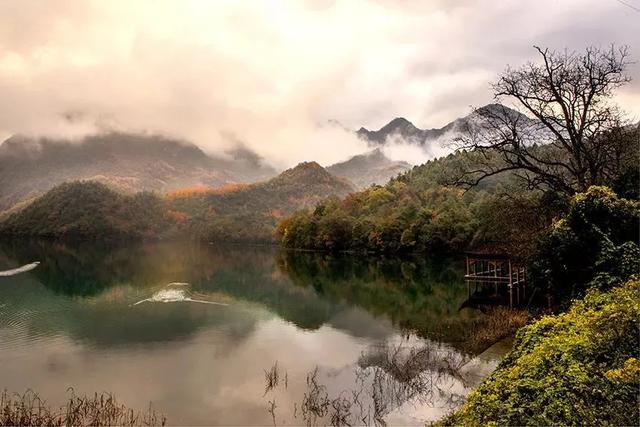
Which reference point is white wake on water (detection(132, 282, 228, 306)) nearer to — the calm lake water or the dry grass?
the calm lake water

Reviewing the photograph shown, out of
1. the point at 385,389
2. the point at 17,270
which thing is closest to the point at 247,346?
the point at 385,389

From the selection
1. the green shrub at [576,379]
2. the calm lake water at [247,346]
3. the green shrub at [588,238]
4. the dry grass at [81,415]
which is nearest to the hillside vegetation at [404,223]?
the calm lake water at [247,346]

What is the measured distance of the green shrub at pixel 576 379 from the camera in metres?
7.46

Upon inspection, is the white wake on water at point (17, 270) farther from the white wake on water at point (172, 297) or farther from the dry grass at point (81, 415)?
the dry grass at point (81, 415)

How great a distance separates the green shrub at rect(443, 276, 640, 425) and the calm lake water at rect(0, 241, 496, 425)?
6228mm

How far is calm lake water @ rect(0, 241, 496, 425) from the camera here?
18047 millimetres

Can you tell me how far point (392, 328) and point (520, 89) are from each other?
1807 centimetres

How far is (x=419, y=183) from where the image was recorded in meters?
140

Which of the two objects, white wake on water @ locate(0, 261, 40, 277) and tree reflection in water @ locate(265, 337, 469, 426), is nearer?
tree reflection in water @ locate(265, 337, 469, 426)

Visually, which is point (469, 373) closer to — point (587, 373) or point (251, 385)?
point (251, 385)

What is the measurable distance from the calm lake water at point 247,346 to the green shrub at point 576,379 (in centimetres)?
623

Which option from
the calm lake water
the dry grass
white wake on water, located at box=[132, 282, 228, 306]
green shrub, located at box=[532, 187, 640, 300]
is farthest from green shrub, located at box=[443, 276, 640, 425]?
white wake on water, located at box=[132, 282, 228, 306]

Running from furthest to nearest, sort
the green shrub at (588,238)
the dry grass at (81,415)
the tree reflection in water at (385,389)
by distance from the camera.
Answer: the tree reflection in water at (385,389), the dry grass at (81,415), the green shrub at (588,238)

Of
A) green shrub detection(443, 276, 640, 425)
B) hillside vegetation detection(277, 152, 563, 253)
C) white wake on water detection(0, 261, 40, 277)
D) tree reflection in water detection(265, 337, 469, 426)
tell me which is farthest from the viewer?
hillside vegetation detection(277, 152, 563, 253)
